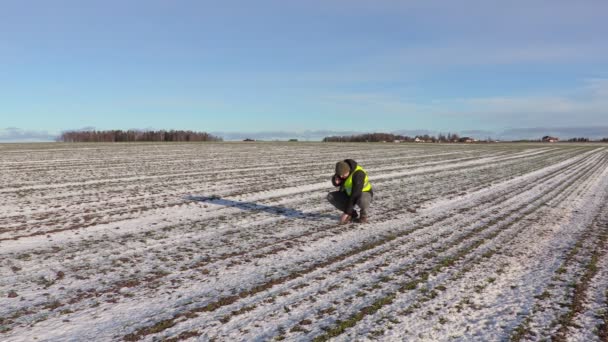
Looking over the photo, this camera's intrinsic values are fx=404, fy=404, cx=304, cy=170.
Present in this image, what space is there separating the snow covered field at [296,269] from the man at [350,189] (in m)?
0.36

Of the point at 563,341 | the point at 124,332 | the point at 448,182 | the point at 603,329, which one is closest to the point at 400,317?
the point at 563,341

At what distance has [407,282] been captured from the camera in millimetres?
5160

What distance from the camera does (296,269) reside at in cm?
561

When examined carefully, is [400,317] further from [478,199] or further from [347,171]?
[478,199]

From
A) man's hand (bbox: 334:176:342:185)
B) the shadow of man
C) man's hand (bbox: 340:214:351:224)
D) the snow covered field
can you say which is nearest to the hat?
man's hand (bbox: 334:176:342:185)

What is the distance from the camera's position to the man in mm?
7898

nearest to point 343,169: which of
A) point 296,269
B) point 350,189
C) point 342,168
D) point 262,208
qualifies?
point 342,168

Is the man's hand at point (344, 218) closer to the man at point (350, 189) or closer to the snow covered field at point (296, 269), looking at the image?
the man at point (350, 189)

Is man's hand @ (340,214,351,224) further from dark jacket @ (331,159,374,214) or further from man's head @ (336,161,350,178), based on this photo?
man's head @ (336,161,350,178)

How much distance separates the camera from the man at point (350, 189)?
7.90m

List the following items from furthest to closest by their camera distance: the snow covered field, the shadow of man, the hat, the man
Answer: the shadow of man < the man < the hat < the snow covered field

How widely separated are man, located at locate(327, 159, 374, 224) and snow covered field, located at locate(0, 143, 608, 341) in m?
0.36

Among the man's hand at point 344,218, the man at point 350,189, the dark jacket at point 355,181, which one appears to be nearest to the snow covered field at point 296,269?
the man's hand at point 344,218

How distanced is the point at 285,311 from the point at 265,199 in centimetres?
742
